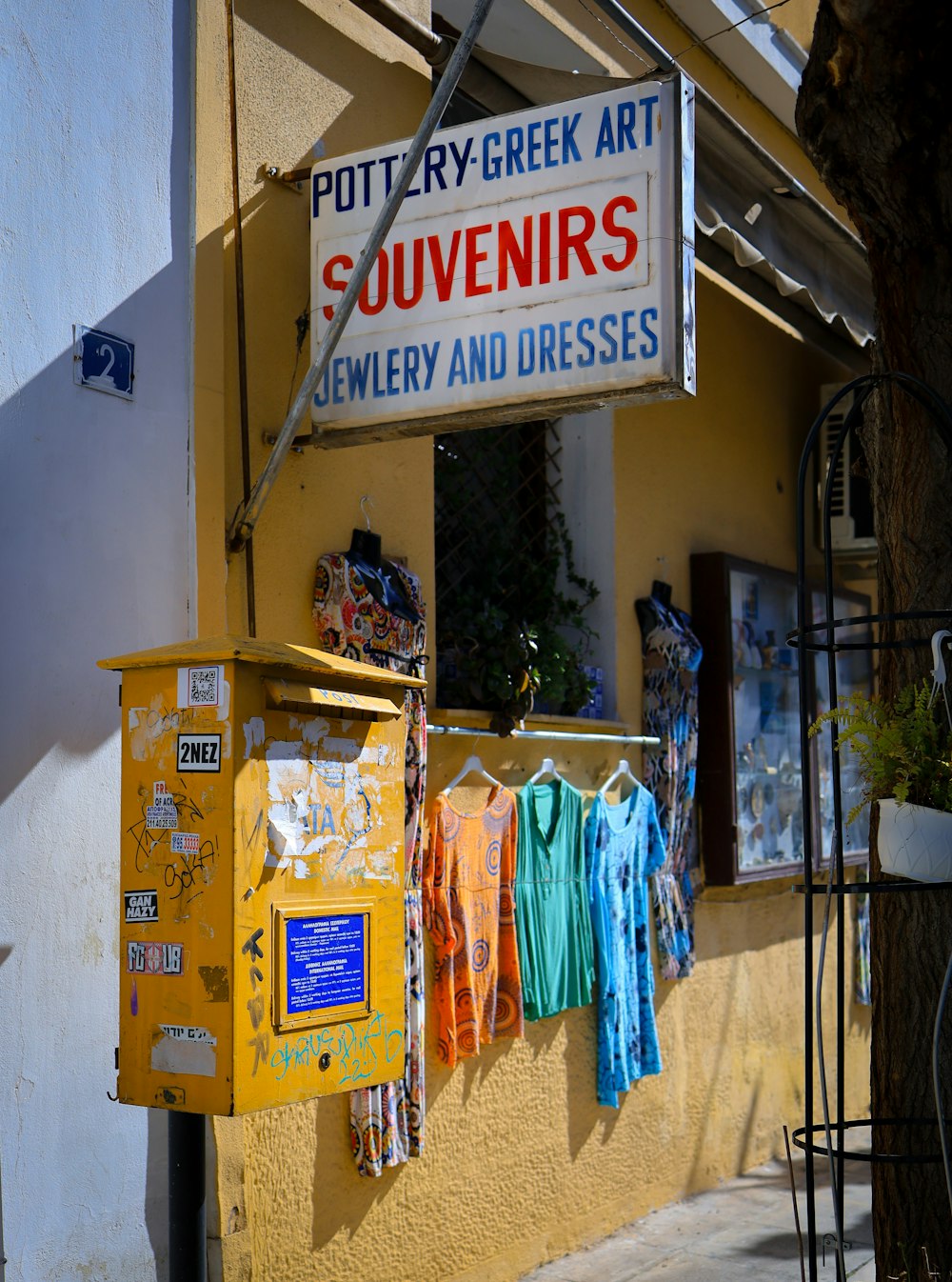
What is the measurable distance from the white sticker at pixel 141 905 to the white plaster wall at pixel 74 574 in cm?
53

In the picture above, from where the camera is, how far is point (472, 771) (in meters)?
5.21

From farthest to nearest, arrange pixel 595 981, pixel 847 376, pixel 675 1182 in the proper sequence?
1. pixel 847 376
2. pixel 675 1182
3. pixel 595 981

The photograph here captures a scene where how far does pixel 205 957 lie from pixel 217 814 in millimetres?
289

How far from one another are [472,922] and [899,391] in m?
2.66

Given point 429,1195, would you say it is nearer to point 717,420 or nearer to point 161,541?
point 161,541

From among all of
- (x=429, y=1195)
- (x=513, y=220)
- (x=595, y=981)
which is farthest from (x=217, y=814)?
(x=595, y=981)

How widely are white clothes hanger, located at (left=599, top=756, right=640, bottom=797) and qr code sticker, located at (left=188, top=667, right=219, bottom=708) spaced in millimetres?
3261

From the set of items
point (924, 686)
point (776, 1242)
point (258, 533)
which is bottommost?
point (776, 1242)

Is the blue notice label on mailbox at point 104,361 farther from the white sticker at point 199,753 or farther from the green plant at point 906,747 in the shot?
the green plant at point 906,747

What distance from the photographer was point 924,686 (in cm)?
280

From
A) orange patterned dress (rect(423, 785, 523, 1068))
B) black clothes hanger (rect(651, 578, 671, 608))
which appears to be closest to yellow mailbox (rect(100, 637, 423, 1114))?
orange patterned dress (rect(423, 785, 523, 1068))

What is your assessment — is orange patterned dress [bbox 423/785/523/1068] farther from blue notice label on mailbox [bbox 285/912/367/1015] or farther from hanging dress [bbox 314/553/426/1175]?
blue notice label on mailbox [bbox 285/912/367/1015]

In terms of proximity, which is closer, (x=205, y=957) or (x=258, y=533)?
(x=205, y=957)

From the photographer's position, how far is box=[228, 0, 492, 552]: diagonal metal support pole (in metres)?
3.56
